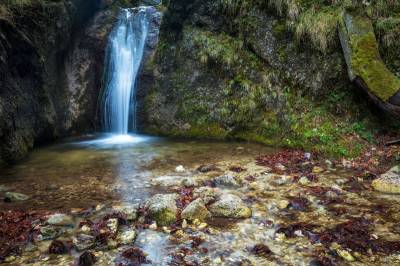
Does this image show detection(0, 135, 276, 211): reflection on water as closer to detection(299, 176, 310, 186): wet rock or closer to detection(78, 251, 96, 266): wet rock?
detection(78, 251, 96, 266): wet rock

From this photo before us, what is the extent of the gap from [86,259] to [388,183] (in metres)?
5.58

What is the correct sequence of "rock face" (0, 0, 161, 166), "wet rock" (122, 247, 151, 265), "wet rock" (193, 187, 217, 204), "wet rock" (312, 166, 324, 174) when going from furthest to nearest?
1. "rock face" (0, 0, 161, 166)
2. "wet rock" (312, 166, 324, 174)
3. "wet rock" (193, 187, 217, 204)
4. "wet rock" (122, 247, 151, 265)

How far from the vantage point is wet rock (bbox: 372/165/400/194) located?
7.02m

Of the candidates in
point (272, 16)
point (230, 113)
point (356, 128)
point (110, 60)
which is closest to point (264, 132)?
point (230, 113)

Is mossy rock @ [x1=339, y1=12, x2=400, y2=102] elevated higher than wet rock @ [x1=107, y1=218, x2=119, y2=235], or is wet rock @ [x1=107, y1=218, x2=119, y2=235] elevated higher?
mossy rock @ [x1=339, y1=12, x2=400, y2=102]

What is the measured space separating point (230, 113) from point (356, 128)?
4.15 meters

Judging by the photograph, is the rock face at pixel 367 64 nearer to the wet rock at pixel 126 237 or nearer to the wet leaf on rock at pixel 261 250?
the wet leaf on rock at pixel 261 250

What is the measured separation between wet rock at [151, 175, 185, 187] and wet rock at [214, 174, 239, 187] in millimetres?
798

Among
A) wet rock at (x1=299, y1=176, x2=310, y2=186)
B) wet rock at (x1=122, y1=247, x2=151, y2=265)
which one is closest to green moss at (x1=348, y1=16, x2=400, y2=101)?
wet rock at (x1=299, y1=176, x2=310, y2=186)

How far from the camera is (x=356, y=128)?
1048cm

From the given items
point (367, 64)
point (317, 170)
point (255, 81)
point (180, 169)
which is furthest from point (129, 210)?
point (255, 81)

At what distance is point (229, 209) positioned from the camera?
6.23 m

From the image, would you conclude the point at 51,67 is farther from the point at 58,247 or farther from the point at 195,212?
the point at 58,247

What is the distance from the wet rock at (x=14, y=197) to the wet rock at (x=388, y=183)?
672 centimetres
